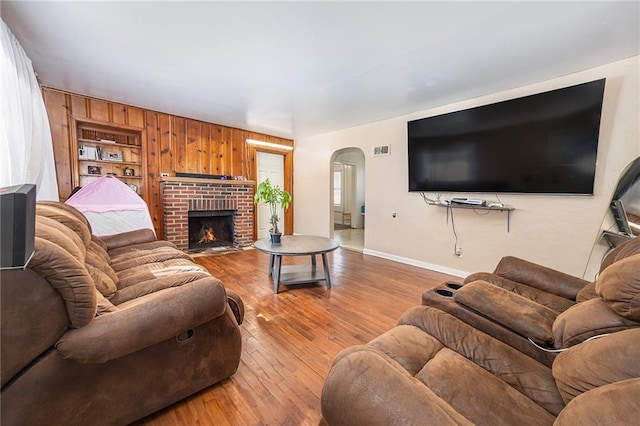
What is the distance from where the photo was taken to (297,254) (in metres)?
2.61

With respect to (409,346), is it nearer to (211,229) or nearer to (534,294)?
(534,294)

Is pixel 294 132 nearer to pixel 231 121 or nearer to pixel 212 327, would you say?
pixel 231 121

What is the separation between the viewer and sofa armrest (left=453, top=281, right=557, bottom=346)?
1.13 m

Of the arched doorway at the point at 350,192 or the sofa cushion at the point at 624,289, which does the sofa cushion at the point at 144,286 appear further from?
the arched doorway at the point at 350,192

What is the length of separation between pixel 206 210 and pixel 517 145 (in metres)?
4.66

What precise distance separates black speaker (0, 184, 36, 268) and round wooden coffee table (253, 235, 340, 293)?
2062 mm

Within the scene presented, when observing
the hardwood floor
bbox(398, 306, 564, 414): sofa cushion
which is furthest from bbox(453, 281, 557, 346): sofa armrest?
the hardwood floor

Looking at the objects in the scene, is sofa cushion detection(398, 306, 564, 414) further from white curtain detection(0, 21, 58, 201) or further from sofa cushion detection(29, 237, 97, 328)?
white curtain detection(0, 21, 58, 201)

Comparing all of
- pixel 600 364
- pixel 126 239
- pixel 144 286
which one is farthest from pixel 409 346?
pixel 126 239

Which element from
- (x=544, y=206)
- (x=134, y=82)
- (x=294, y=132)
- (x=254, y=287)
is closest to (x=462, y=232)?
(x=544, y=206)

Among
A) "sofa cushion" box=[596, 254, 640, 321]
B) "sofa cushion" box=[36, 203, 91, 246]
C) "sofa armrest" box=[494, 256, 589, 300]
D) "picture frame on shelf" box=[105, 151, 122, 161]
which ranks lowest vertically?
"sofa armrest" box=[494, 256, 589, 300]

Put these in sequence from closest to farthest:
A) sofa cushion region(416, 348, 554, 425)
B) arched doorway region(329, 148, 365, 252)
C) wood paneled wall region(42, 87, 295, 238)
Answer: sofa cushion region(416, 348, 554, 425), wood paneled wall region(42, 87, 295, 238), arched doorway region(329, 148, 365, 252)

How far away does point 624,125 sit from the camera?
230 cm

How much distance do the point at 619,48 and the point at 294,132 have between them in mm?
4354
